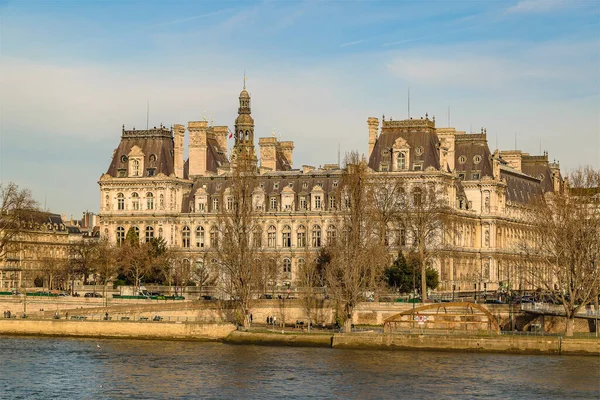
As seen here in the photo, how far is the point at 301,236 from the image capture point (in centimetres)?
13362

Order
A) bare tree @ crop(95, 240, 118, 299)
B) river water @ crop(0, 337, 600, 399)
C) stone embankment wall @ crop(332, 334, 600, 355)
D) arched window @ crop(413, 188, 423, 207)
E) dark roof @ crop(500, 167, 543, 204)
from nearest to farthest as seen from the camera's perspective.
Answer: river water @ crop(0, 337, 600, 399) < stone embankment wall @ crop(332, 334, 600, 355) < arched window @ crop(413, 188, 423, 207) < bare tree @ crop(95, 240, 118, 299) < dark roof @ crop(500, 167, 543, 204)

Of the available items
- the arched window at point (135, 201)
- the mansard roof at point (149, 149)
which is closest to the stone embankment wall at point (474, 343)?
the mansard roof at point (149, 149)

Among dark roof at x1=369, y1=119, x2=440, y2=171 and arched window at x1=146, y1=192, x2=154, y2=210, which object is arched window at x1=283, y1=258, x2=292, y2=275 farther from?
arched window at x1=146, y1=192, x2=154, y2=210

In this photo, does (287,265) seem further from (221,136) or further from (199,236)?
(221,136)

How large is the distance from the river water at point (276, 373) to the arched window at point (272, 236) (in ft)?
134

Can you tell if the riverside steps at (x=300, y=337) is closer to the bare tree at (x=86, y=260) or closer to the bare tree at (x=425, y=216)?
the bare tree at (x=425, y=216)

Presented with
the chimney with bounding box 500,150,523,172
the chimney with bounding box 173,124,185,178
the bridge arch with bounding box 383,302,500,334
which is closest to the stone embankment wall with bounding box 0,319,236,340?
the bridge arch with bounding box 383,302,500,334

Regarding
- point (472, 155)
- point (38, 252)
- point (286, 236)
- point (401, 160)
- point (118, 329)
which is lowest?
point (118, 329)

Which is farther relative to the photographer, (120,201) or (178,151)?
(178,151)

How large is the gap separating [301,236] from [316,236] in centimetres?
162

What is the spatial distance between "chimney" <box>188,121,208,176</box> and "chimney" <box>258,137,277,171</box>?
5.90 meters

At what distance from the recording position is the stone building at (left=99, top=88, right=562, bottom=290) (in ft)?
427

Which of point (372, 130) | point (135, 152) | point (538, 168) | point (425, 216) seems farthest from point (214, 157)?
point (538, 168)

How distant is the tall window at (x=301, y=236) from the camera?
13338 centimetres
